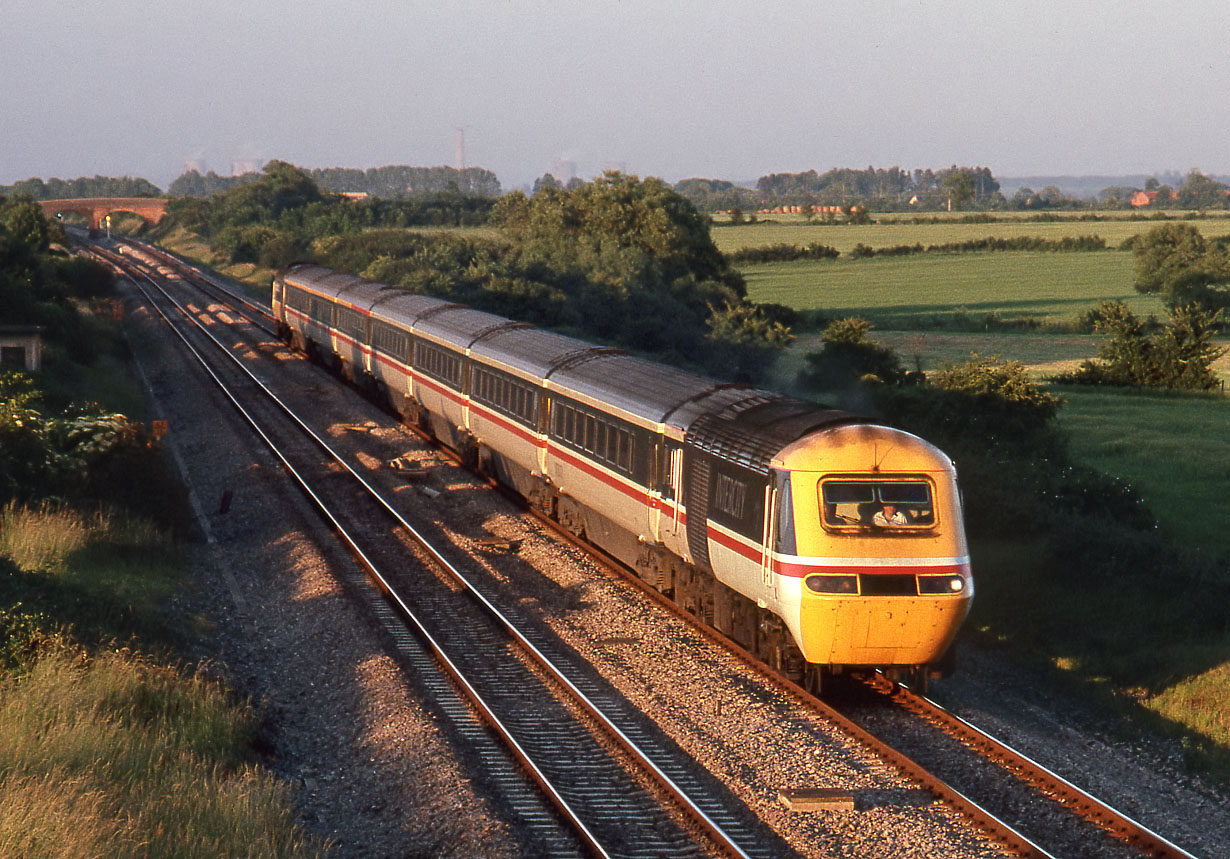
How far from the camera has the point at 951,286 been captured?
91688mm

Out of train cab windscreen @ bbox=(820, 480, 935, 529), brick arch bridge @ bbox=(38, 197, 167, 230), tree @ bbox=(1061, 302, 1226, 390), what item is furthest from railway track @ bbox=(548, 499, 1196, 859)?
brick arch bridge @ bbox=(38, 197, 167, 230)

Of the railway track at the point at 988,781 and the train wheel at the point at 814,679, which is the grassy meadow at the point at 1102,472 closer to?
the railway track at the point at 988,781

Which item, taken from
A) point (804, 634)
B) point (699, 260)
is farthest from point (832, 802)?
point (699, 260)

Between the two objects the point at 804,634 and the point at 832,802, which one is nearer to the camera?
the point at 832,802

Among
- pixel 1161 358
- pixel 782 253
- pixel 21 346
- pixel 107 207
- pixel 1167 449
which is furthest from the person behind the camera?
pixel 107 207

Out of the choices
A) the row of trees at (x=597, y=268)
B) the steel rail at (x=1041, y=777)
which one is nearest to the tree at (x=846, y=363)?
the row of trees at (x=597, y=268)

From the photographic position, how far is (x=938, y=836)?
33.8 ft

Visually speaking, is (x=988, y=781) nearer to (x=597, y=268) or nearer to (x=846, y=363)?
(x=846, y=363)

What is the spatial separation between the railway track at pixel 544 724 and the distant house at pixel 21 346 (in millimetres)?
11359

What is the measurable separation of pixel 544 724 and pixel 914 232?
13941 centimetres

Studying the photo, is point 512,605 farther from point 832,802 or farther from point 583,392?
point 832,802

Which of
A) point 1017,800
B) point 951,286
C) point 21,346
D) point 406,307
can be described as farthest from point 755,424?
point 951,286

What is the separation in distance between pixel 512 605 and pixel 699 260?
46.7m

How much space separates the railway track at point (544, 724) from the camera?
10.4 meters
